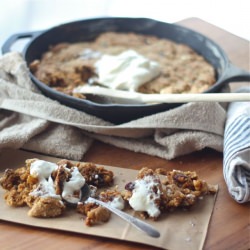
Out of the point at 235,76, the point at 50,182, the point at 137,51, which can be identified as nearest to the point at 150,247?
the point at 50,182

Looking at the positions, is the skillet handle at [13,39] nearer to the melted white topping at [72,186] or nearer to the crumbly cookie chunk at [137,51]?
the crumbly cookie chunk at [137,51]

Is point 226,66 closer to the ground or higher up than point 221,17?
higher up

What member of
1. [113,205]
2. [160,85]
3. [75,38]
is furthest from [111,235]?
[75,38]

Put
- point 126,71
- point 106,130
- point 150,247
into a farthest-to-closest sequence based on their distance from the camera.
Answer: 1. point 126,71
2. point 106,130
3. point 150,247

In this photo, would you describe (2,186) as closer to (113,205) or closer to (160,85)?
(113,205)

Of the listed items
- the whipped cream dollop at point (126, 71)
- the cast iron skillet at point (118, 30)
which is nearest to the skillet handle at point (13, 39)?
the cast iron skillet at point (118, 30)

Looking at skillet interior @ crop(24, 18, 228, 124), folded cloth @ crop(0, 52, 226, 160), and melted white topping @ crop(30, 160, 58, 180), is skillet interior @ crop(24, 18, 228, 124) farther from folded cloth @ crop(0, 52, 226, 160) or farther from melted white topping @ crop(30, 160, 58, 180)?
melted white topping @ crop(30, 160, 58, 180)

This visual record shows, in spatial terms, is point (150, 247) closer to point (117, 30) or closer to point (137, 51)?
point (137, 51)
